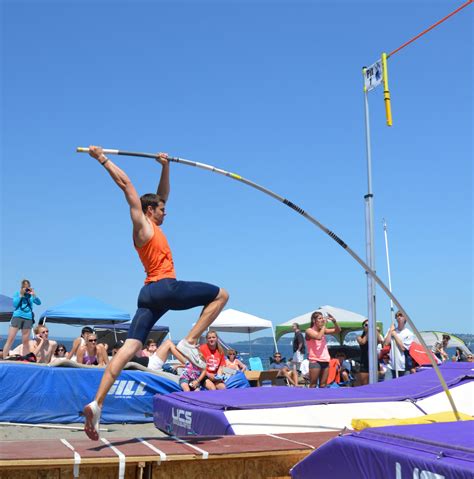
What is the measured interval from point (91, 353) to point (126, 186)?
5.88 metres

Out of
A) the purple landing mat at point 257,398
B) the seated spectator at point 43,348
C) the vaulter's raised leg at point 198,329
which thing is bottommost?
the purple landing mat at point 257,398

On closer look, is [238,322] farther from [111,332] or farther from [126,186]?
[126,186]

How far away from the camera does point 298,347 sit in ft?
40.4

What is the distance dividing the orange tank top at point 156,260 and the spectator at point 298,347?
26.6ft

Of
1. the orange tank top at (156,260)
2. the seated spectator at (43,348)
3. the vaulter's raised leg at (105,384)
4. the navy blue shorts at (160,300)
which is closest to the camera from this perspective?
the vaulter's raised leg at (105,384)

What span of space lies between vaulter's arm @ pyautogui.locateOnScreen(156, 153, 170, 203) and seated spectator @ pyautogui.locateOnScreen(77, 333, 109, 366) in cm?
532

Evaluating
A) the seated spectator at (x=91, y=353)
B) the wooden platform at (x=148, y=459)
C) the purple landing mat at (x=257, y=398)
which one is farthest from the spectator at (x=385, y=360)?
the wooden platform at (x=148, y=459)

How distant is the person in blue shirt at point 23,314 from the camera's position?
10.4 metres

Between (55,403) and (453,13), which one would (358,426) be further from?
(453,13)

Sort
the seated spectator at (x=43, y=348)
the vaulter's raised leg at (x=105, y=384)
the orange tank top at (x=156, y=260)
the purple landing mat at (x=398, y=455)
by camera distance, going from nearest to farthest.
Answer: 1. the purple landing mat at (x=398, y=455)
2. the vaulter's raised leg at (x=105, y=384)
3. the orange tank top at (x=156, y=260)
4. the seated spectator at (x=43, y=348)

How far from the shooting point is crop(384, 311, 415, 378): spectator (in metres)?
10.4

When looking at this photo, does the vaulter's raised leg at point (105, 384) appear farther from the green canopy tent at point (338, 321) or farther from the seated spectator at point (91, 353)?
the green canopy tent at point (338, 321)

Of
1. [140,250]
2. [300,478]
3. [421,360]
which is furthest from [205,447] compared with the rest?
[421,360]

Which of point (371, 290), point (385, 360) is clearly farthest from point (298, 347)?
point (371, 290)
